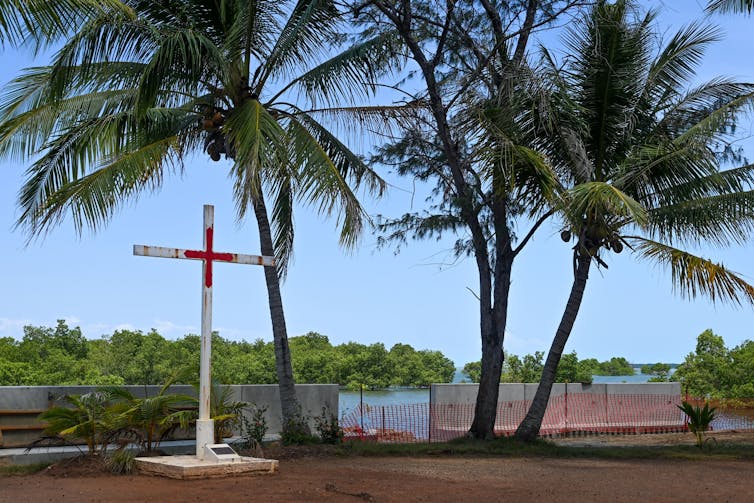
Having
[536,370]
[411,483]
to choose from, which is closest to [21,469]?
[411,483]

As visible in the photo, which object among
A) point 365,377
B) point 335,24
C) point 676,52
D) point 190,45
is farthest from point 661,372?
point 190,45

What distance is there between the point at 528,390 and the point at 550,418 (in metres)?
1.01

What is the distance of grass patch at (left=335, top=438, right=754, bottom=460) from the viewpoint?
14.9 metres

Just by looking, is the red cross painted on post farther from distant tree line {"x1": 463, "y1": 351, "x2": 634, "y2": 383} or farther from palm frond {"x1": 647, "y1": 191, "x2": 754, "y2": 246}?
distant tree line {"x1": 463, "y1": 351, "x2": 634, "y2": 383}

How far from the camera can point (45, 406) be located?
15.3 metres

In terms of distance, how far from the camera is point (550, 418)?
24.1 metres

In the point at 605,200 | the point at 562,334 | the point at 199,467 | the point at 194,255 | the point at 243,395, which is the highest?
the point at 605,200

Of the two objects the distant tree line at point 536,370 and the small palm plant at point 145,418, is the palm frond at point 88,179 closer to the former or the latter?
the small palm plant at point 145,418

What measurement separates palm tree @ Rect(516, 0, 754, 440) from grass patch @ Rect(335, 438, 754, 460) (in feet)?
4.17

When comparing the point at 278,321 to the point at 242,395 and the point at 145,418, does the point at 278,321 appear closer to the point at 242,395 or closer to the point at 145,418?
the point at 242,395

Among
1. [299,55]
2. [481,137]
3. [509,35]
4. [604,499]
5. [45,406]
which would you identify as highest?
[509,35]

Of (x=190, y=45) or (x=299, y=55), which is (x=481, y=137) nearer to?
(x=299, y=55)

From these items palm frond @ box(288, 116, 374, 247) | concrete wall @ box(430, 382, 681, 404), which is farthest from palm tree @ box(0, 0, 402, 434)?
concrete wall @ box(430, 382, 681, 404)

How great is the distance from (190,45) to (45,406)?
6600 mm
